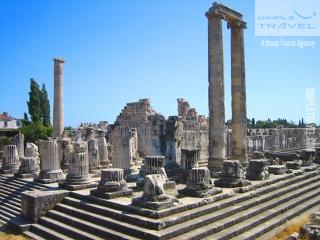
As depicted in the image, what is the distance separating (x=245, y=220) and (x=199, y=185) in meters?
1.75

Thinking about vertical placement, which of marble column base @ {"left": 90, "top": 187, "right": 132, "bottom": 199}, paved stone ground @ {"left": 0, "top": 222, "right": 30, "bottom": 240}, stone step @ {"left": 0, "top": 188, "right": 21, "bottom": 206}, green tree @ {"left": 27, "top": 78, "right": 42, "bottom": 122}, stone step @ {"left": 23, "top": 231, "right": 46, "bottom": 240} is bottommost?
paved stone ground @ {"left": 0, "top": 222, "right": 30, "bottom": 240}

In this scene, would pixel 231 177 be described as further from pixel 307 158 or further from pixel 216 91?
pixel 307 158

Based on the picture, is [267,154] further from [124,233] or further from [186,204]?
[124,233]

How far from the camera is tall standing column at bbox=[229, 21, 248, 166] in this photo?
17453 millimetres

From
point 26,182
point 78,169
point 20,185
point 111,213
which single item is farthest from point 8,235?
point 20,185

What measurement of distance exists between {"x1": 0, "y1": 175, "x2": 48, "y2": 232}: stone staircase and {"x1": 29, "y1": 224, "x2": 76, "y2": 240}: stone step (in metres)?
0.32

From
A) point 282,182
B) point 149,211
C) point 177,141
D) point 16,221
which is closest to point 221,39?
point 177,141

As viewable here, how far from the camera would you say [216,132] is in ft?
52.1

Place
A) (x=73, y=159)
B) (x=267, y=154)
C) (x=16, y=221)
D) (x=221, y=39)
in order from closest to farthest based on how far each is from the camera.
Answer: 1. (x=16, y=221)
2. (x=73, y=159)
3. (x=221, y=39)
4. (x=267, y=154)

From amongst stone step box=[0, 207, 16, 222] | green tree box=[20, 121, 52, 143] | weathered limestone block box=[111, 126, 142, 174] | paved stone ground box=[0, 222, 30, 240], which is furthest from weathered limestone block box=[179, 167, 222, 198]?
green tree box=[20, 121, 52, 143]

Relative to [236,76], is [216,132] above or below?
below

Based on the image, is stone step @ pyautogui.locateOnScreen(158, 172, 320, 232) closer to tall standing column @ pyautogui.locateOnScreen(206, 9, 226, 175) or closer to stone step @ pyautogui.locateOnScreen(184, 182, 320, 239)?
stone step @ pyautogui.locateOnScreen(184, 182, 320, 239)

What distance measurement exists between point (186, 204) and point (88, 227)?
2740 mm

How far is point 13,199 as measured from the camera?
1364 cm
